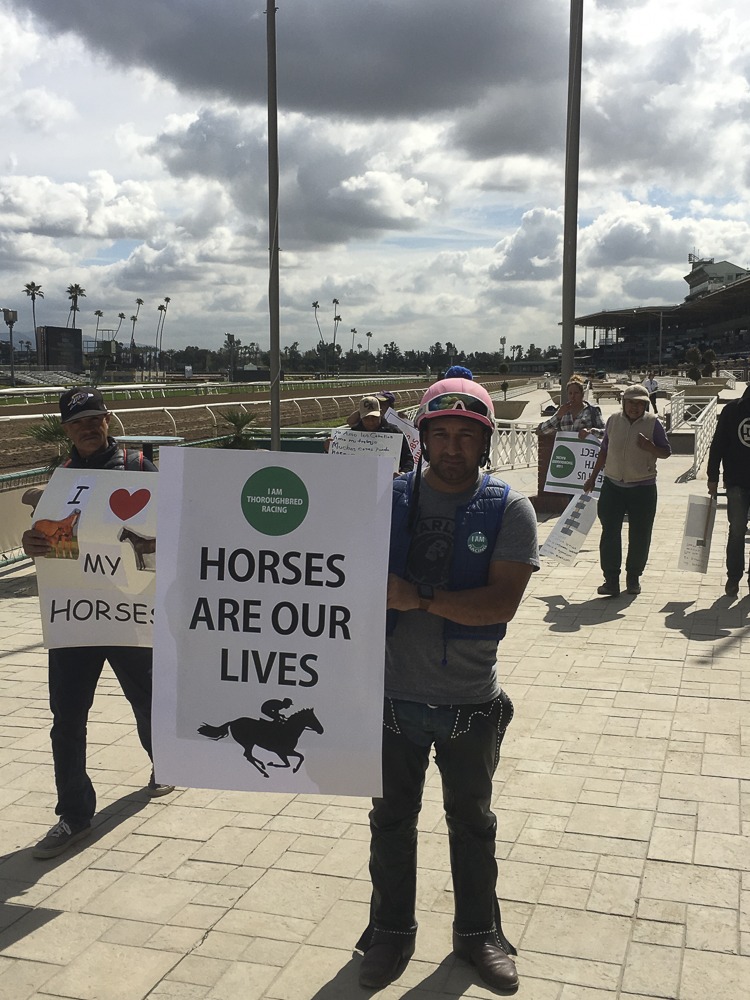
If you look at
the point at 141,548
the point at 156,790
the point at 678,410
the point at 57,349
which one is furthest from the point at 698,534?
the point at 57,349

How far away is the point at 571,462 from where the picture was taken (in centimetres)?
1004

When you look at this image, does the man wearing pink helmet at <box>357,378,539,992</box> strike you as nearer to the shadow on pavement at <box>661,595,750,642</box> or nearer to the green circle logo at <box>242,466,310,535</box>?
the green circle logo at <box>242,466,310,535</box>

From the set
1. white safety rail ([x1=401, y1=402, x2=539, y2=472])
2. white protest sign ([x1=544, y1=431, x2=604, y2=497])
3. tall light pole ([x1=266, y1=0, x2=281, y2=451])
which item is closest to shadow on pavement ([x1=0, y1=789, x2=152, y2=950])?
white protest sign ([x1=544, y1=431, x2=604, y2=497])

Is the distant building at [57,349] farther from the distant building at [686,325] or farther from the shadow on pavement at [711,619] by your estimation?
the shadow on pavement at [711,619]

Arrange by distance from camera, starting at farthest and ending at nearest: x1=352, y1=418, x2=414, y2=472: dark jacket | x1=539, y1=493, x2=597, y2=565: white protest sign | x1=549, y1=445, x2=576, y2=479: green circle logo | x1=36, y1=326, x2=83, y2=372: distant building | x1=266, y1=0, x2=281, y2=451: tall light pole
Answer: x1=36, y1=326, x2=83, y2=372: distant building, x1=266, y1=0, x2=281, y2=451: tall light pole, x1=549, y1=445, x2=576, y2=479: green circle logo, x1=539, y1=493, x2=597, y2=565: white protest sign, x1=352, y1=418, x2=414, y2=472: dark jacket

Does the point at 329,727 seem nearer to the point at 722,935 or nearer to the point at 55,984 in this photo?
the point at 55,984

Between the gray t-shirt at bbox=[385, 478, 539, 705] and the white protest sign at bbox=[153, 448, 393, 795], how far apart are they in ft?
0.45

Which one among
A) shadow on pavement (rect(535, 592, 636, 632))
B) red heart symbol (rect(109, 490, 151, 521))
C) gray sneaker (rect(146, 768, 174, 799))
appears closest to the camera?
red heart symbol (rect(109, 490, 151, 521))

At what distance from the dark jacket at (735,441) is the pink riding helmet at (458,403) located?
566 centimetres

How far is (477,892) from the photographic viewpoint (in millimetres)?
3221

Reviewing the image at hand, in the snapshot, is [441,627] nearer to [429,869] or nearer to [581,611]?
[429,869]

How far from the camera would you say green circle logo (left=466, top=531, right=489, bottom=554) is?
119 inches

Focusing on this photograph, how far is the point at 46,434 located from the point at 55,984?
331 inches

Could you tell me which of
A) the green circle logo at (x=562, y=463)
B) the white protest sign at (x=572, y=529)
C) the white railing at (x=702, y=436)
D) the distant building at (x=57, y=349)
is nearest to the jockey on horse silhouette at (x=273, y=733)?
the white protest sign at (x=572, y=529)
